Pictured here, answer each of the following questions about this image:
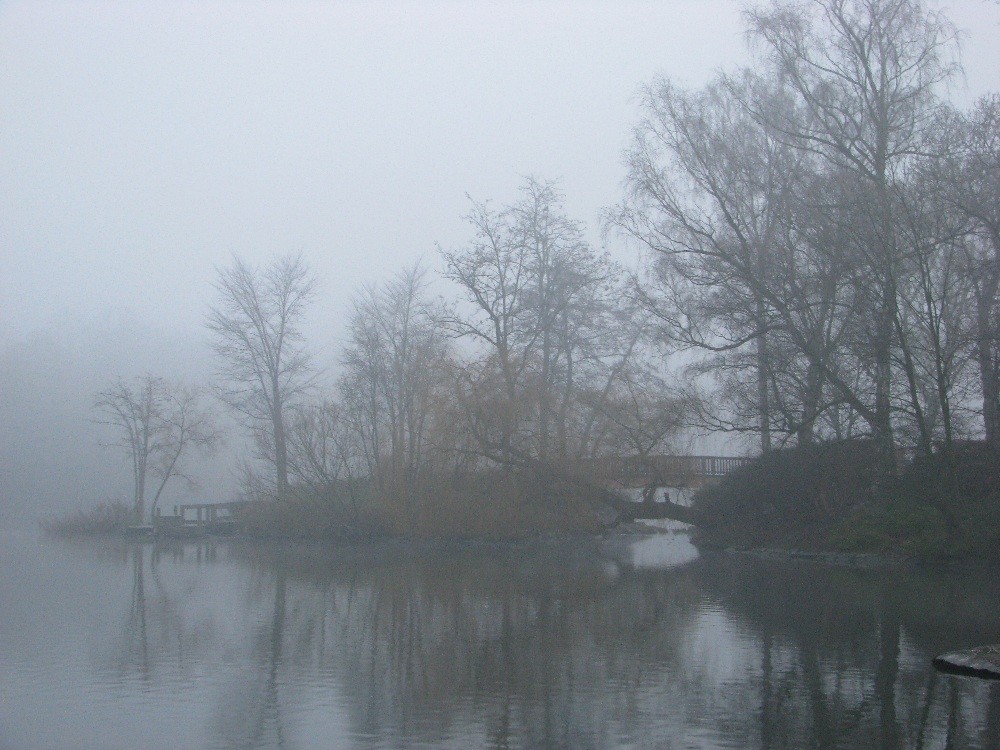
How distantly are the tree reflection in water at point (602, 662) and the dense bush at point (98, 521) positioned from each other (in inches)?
1387

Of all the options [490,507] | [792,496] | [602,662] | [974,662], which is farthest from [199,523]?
[974,662]

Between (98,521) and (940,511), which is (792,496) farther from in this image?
(98,521)

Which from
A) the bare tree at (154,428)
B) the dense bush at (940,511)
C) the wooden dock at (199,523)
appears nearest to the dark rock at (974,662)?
the dense bush at (940,511)

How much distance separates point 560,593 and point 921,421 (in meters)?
10.7

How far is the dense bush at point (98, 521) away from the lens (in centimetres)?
5091

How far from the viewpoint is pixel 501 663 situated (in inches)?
391

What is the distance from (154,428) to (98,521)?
5.43 m

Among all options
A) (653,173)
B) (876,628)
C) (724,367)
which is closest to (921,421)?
(724,367)

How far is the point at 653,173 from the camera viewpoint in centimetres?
2769

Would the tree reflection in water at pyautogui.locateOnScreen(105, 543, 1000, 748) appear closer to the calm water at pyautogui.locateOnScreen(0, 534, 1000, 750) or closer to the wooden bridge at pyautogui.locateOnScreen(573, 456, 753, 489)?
the calm water at pyautogui.locateOnScreen(0, 534, 1000, 750)

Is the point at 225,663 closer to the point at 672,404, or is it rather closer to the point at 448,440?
the point at 672,404

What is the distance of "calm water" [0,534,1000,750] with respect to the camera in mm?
7121

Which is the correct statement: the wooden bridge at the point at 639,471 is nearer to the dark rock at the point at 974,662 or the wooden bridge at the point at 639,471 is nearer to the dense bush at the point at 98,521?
the dark rock at the point at 974,662

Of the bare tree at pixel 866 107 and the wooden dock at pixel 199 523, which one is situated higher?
the bare tree at pixel 866 107
